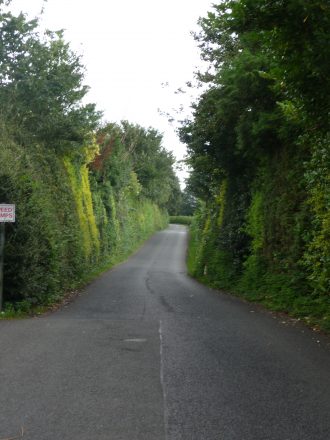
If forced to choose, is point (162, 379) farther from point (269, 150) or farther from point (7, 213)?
point (269, 150)

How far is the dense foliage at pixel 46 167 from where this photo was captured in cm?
1305

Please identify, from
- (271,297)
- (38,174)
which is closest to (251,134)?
(271,297)

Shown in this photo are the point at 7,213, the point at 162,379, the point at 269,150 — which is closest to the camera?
the point at 162,379

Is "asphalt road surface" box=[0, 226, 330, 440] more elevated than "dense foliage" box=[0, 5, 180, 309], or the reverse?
"dense foliage" box=[0, 5, 180, 309]

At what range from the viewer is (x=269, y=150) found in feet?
54.3

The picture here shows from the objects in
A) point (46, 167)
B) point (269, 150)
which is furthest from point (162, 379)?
point (46, 167)

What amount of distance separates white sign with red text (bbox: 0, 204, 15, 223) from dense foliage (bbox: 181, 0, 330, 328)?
6228 millimetres

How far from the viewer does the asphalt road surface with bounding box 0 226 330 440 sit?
15.5 ft

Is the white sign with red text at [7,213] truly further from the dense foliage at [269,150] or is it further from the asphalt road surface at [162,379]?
the dense foliage at [269,150]

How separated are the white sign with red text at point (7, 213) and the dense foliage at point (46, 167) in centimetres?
95

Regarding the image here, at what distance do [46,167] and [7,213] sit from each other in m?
7.04

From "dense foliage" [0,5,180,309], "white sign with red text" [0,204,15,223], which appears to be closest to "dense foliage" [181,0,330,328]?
"dense foliage" [0,5,180,309]

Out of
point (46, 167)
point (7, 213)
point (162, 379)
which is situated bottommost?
point (162, 379)

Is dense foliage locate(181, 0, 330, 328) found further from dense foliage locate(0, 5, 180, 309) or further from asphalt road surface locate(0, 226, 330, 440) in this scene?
dense foliage locate(0, 5, 180, 309)
